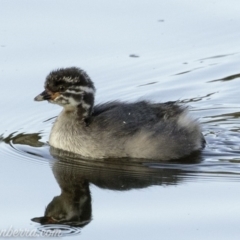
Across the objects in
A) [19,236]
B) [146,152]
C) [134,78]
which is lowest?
[19,236]

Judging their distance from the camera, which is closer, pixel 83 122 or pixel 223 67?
pixel 83 122

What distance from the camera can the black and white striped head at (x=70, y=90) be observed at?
45.0 feet

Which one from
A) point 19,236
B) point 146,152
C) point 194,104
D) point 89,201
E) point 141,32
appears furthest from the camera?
point 141,32

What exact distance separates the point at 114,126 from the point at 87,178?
3.01 feet

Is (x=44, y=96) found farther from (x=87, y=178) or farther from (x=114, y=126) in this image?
(x=87, y=178)

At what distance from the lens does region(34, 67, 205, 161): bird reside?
13.3m

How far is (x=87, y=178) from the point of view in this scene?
1275cm

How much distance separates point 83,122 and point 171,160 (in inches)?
51.5

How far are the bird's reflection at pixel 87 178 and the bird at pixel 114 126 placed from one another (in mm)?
161

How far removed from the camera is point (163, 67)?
16.4 metres

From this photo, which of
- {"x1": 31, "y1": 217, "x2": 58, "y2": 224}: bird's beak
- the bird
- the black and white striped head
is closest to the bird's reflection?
{"x1": 31, "y1": 217, "x2": 58, "y2": 224}: bird's beak

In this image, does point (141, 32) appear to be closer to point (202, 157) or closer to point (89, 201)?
point (202, 157)

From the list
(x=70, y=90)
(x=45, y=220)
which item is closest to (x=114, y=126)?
(x=70, y=90)

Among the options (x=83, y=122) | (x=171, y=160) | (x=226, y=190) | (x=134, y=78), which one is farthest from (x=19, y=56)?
(x=226, y=190)
